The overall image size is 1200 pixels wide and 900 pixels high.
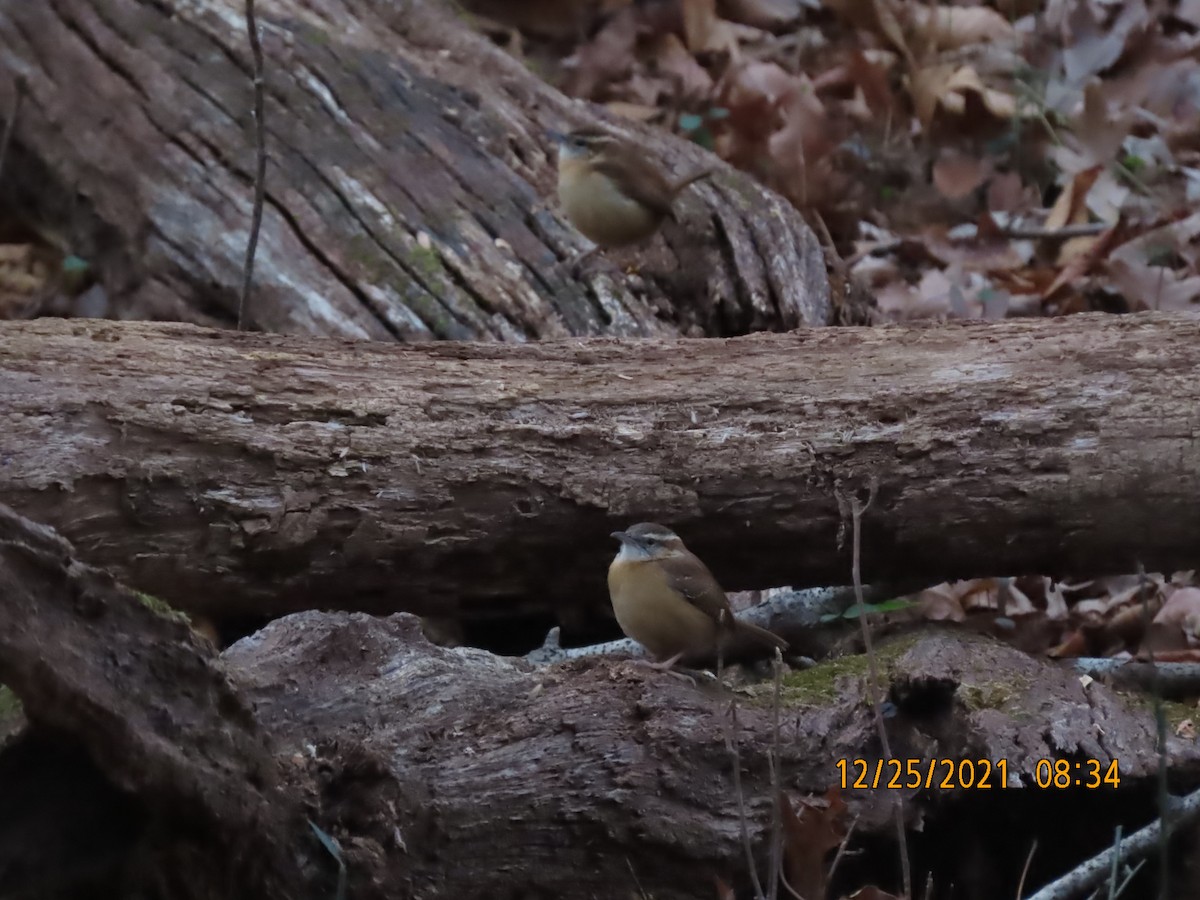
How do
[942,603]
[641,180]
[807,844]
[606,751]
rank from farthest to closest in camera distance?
[641,180] < [942,603] < [606,751] < [807,844]

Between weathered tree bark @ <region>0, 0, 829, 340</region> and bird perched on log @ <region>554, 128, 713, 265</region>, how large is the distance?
13cm

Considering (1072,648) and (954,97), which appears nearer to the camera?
(1072,648)

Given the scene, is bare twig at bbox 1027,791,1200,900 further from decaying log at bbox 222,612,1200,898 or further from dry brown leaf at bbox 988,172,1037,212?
dry brown leaf at bbox 988,172,1037,212

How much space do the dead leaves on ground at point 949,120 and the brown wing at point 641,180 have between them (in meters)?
1.77

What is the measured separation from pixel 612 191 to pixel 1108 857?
3439 millimetres

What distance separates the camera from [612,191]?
572 centimetres

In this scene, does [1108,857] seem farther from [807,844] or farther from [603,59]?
[603,59]

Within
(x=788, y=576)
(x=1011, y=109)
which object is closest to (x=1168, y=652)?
(x=788, y=576)

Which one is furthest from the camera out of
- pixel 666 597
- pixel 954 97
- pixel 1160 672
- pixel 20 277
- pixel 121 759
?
pixel 954 97

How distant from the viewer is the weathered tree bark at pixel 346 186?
18.6ft

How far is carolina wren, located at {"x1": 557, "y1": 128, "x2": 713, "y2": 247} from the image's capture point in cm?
573

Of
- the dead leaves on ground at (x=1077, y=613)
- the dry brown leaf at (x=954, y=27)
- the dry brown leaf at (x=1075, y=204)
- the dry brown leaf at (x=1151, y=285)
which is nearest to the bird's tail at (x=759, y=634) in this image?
the dead leaves on ground at (x=1077, y=613)

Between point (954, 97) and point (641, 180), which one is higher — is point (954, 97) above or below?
below

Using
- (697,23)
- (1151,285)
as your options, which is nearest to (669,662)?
(1151,285)
